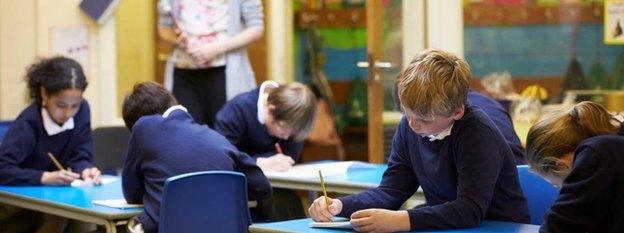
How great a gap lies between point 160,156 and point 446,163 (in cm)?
126

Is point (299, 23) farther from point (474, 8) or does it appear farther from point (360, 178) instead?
point (360, 178)

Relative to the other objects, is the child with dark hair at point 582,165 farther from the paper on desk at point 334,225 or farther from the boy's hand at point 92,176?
the boy's hand at point 92,176

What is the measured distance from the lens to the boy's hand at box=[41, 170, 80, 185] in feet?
16.8

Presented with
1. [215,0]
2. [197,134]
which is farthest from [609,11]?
[197,134]

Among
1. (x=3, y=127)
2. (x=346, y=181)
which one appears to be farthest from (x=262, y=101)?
(x=3, y=127)

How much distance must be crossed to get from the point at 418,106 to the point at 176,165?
1.27 metres

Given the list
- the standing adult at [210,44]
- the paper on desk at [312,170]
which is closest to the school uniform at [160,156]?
the paper on desk at [312,170]

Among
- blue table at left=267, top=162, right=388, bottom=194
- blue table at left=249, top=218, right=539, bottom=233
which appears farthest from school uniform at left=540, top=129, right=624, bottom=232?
blue table at left=267, top=162, right=388, bottom=194

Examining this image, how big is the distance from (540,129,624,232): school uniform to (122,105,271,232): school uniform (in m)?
1.77

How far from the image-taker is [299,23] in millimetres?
8578

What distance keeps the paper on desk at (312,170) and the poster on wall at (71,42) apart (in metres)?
1.96

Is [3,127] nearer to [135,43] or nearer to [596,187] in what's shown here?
[135,43]

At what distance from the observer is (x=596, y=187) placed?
2896 mm

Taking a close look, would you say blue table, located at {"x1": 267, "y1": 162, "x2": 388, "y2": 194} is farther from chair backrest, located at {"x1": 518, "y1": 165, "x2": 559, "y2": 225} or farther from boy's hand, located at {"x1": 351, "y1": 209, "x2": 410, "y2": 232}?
boy's hand, located at {"x1": 351, "y1": 209, "x2": 410, "y2": 232}
